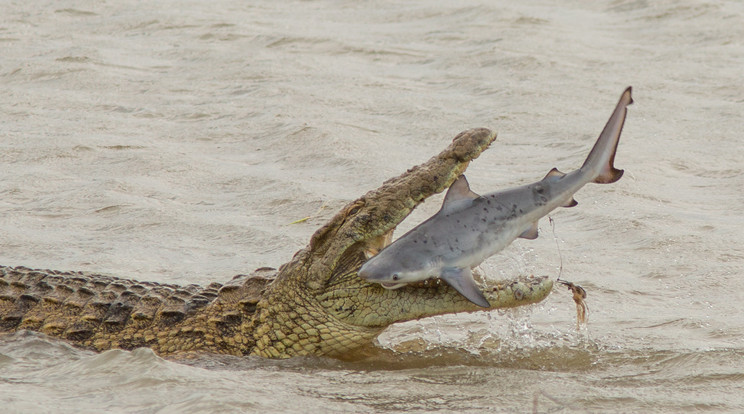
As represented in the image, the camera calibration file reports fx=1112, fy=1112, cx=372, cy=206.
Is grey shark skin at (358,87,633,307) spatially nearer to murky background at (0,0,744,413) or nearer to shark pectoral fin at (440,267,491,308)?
shark pectoral fin at (440,267,491,308)

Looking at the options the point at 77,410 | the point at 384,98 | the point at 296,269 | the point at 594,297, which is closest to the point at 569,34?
the point at 384,98

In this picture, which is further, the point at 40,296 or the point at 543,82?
the point at 543,82

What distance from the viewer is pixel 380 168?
7.71 meters

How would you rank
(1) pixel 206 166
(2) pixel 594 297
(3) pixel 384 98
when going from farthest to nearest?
(3) pixel 384 98
(1) pixel 206 166
(2) pixel 594 297

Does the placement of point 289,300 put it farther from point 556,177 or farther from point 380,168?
point 380,168

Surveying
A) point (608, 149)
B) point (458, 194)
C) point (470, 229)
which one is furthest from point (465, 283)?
point (608, 149)

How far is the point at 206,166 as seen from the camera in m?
7.98

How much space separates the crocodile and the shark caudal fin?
0.40 m

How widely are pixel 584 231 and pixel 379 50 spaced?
4.45 metres

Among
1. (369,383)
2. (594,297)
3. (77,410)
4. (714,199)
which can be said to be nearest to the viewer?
(77,410)

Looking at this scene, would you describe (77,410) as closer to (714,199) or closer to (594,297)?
(594,297)

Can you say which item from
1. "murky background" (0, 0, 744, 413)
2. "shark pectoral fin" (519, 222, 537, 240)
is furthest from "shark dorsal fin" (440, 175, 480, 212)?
"murky background" (0, 0, 744, 413)

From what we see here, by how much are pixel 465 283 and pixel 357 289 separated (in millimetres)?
552

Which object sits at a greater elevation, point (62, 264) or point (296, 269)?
point (296, 269)
